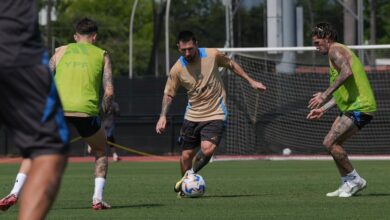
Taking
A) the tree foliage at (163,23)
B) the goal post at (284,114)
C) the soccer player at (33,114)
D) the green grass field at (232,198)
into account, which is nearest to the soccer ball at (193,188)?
the green grass field at (232,198)

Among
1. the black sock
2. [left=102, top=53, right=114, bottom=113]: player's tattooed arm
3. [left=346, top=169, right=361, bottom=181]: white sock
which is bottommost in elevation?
[left=346, top=169, right=361, bottom=181]: white sock

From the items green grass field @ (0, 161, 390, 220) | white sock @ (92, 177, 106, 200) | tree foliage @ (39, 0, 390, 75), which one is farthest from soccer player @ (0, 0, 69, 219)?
tree foliage @ (39, 0, 390, 75)

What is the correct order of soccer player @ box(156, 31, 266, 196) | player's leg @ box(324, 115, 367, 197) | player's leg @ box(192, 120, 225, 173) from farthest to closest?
soccer player @ box(156, 31, 266, 196), player's leg @ box(192, 120, 225, 173), player's leg @ box(324, 115, 367, 197)

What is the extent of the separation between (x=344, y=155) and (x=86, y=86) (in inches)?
145

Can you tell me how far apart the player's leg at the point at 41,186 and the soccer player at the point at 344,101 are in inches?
307

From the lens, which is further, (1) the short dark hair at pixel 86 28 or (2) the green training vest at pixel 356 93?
(2) the green training vest at pixel 356 93

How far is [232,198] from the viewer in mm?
13445

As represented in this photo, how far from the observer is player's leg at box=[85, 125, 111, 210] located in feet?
38.9

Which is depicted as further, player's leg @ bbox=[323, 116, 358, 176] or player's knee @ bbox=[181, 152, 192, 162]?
player's knee @ bbox=[181, 152, 192, 162]

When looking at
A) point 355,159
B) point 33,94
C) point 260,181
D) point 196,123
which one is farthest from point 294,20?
point 33,94

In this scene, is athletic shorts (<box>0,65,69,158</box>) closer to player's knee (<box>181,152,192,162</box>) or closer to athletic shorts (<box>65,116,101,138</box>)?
athletic shorts (<box>65,116,101,138</box>)

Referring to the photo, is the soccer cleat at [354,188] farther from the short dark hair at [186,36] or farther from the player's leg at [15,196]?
the player's leg at [15,196]

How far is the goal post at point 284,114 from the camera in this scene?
29.9 meters

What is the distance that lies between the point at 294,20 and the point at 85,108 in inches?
840
